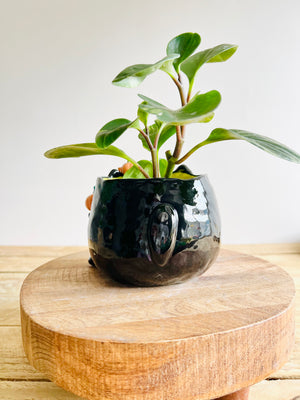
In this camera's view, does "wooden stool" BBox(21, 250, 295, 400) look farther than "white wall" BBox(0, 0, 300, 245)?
No

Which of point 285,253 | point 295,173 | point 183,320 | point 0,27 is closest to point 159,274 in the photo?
point 183,320

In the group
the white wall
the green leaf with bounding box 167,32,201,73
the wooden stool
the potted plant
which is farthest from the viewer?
the white wall

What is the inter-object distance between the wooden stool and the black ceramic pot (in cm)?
4

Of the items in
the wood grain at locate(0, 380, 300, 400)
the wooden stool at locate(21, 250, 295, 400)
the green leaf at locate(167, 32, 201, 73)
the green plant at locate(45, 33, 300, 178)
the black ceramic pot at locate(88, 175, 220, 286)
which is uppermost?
the green leaf at locate(167, 32, 201, 73)

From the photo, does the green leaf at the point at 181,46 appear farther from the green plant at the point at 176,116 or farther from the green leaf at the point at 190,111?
the green leaf at the point at 190,111

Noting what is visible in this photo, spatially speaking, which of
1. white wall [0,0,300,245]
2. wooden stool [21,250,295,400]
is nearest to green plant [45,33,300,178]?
wooden stool [21,250,295,400]

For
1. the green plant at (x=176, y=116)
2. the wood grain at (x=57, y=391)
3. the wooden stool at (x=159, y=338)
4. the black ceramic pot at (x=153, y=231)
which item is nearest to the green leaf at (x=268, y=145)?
the green plant at (x=176, y=116)

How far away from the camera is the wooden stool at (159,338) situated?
515 millimetres

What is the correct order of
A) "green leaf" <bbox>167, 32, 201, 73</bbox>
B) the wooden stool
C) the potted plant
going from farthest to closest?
"green leaf" <bbox>167, 32, 201, 73</bbox>
the potted plant
the wooden stool

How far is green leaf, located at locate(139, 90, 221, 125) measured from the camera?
1.76 feet

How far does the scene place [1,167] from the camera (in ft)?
6.45

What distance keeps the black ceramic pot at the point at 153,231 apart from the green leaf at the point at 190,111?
5.7 inches

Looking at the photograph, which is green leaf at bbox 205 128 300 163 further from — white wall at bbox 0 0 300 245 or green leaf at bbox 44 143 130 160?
white wall at bbox 0 0 300 245

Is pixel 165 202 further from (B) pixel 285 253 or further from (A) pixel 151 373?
(B) pixel 285 253
